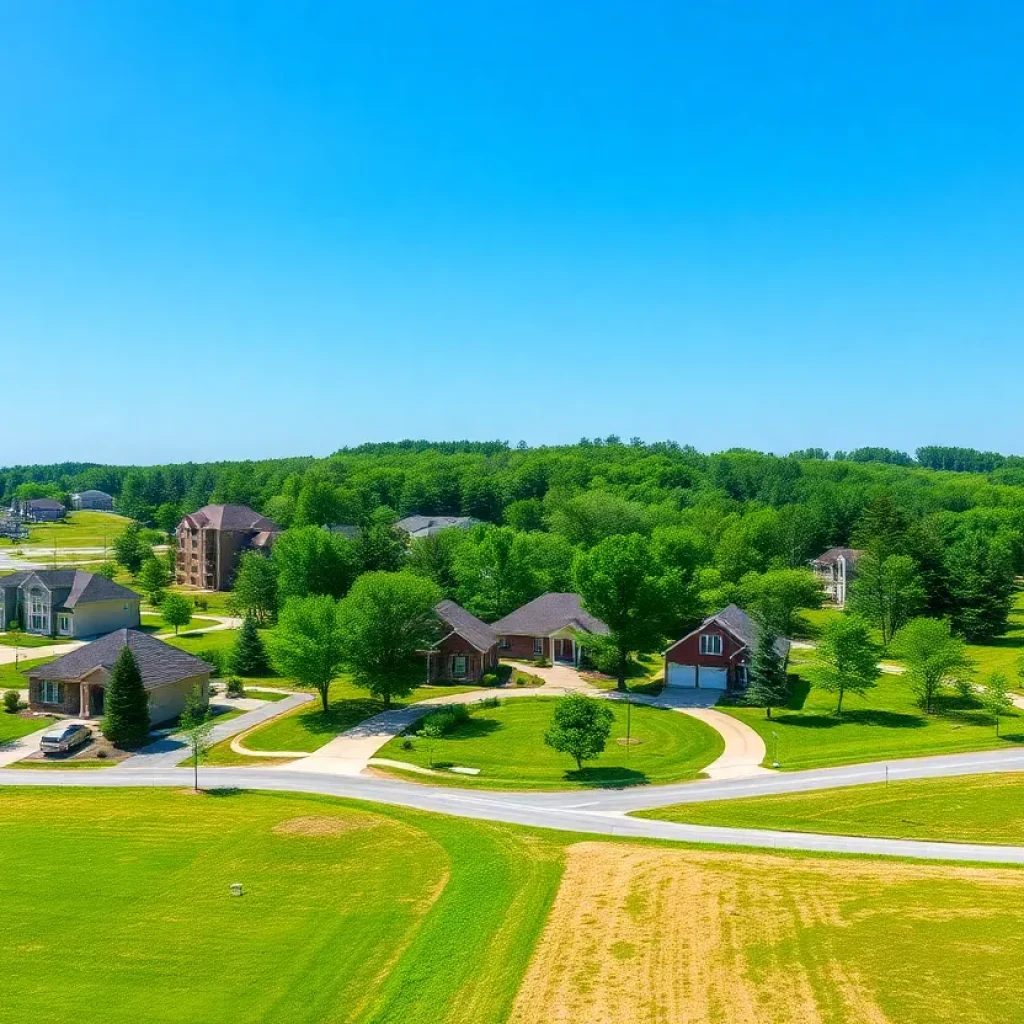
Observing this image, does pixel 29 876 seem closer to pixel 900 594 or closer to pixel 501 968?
pixel 501 968

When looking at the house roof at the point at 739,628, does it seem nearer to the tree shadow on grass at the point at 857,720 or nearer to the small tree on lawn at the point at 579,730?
the tree shadow on grass at the point at 857,720

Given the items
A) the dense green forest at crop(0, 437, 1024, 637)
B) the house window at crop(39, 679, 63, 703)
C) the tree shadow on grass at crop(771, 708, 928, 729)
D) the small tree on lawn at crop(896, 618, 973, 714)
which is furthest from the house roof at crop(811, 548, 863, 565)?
the house window at crop(39, 679, 63, 703)

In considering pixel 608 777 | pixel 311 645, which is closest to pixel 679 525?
pixel 311 645

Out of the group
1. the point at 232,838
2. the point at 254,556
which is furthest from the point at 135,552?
the point at 232,838

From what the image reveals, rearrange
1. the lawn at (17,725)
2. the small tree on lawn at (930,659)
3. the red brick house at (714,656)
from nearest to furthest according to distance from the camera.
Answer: the lawn at (17,725) < the small tree on lawn at (930,659) < the red brick house at (714,656)

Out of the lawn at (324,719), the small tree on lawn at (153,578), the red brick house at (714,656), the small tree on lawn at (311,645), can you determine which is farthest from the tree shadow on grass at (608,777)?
the small tree on lawn at (153,578)

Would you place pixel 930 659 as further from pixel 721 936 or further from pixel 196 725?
pixel 196 725

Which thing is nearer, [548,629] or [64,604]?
[548,629]
